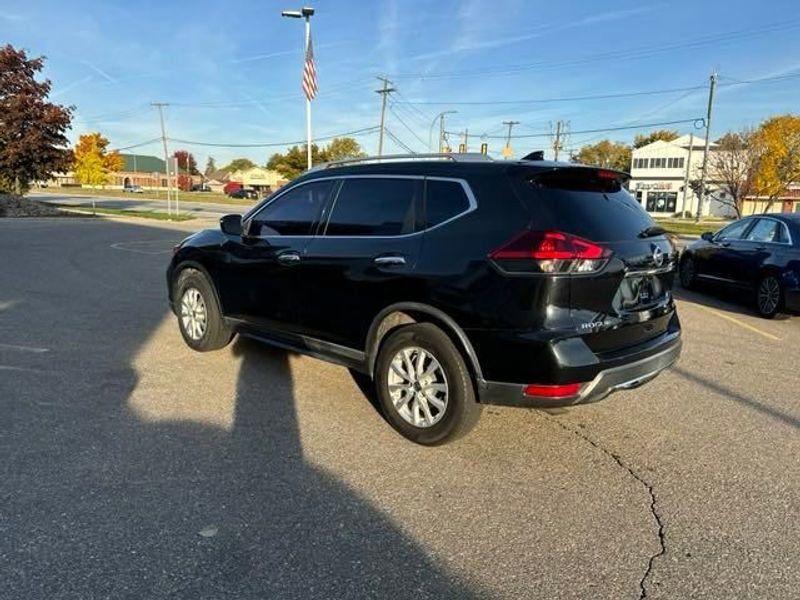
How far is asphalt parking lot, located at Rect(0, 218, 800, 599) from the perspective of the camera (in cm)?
270

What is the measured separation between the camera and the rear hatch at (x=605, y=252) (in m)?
3.56

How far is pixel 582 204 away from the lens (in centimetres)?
381

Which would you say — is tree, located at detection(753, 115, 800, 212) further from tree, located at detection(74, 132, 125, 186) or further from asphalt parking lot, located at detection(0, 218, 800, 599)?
tree, located at detection(74, 132, 125, 186)

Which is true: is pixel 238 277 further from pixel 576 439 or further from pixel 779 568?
pixel 779 568

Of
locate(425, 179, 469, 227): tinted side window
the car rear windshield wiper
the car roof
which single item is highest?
the car roof

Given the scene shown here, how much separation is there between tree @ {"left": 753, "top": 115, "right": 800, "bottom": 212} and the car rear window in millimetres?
43316

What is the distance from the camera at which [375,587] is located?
262 centimetres

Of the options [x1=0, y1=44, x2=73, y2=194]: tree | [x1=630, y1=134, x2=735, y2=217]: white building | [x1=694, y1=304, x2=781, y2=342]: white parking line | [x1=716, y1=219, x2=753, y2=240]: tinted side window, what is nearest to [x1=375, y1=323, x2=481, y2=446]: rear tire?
[x1=694, y1=304, x2=781, y2=342]: white parking line

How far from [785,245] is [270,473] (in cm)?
819

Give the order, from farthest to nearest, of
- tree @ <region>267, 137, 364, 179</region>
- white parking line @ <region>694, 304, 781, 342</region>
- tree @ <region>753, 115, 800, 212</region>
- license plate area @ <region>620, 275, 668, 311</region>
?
tree @ <region>267, 137, 364, 179</region> < tree @ <region>753, 115, 800, 212</region> < white parking line @ <region>694, 304, 781, 342</region> < license plate area @ <region>620, 275, 668, 311</region>

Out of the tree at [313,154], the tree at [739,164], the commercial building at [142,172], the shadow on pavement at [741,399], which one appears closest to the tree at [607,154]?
the tree at [313,154]

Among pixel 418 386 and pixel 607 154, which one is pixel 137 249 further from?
pixel 607 154

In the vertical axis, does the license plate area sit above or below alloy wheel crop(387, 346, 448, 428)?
above

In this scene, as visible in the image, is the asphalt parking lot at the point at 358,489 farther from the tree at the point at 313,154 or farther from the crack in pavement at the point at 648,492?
the tree at the point at 313,154
